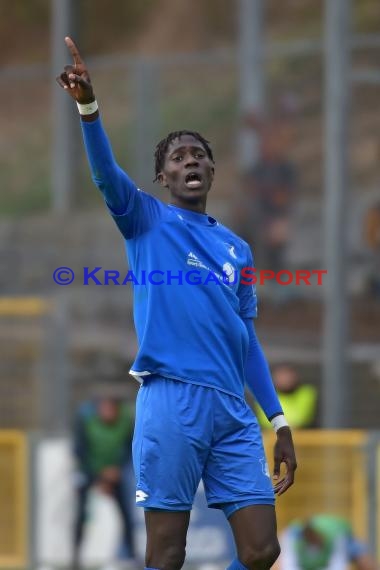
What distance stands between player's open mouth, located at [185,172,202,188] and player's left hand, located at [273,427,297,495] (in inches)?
40.7

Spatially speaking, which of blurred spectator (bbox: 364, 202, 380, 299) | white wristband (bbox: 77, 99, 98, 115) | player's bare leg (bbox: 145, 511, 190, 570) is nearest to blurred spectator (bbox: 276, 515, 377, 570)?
blurred spectator (bbox: 364, 202, 380, 299)

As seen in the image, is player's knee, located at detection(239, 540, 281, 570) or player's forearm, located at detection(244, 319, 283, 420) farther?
player's forearm, located at detection(244, 319, 283, 420)

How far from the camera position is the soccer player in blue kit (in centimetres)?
526

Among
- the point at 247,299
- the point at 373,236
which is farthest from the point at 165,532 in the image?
the point at 373,236

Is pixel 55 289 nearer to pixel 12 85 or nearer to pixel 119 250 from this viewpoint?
pixel 119 250

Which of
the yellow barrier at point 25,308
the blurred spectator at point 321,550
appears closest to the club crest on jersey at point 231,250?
the blurred spectator at point 321,550

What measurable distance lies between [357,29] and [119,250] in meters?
3.35

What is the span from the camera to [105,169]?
518 centimetres

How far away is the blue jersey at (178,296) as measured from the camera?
532 centimetres

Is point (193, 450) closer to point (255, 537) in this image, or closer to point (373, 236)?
point (255, 537)

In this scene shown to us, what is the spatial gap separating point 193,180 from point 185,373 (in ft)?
2.39

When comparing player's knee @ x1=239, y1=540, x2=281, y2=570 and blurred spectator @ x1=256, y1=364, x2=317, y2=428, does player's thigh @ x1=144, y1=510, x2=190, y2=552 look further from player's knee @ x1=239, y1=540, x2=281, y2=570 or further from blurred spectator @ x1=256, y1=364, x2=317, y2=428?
blurred spectator @ x1=256, y1=364, x2=317, y2=428

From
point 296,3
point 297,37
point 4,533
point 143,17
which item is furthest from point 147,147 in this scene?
point 143,17

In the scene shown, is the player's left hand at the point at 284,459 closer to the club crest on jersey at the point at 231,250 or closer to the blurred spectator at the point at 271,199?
the club crest on jersey at the point at 231,250
